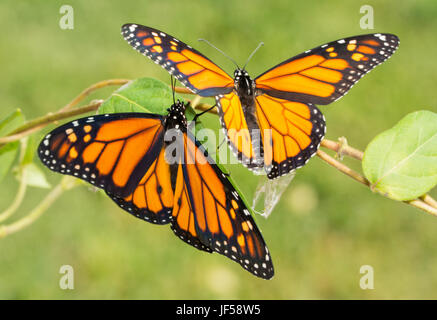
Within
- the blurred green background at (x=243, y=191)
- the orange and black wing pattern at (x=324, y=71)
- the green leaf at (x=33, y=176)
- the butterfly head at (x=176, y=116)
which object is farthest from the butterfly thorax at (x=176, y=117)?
the blurred green background at (x=243, y=191)

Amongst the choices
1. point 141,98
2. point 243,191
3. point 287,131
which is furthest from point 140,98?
point 243,191

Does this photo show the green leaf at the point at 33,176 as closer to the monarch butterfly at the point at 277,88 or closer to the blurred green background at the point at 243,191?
the monarch butterfly at the point at 277,88

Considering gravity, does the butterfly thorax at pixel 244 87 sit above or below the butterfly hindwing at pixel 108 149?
above

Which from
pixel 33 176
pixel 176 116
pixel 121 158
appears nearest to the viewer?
pixel 176 116

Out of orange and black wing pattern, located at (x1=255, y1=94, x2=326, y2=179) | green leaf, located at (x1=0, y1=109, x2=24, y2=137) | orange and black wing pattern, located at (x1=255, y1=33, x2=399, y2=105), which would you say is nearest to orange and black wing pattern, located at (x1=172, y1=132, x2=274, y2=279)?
orange and black wing pattern, located at (x1=255, y1=94, x2=326, y2=179)

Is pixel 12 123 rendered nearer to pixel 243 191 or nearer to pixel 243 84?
pixel 243 84

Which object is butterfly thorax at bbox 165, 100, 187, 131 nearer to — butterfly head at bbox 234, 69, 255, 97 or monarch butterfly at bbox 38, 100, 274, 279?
monarch butterfly at bbox 38, 100, 274, 279
